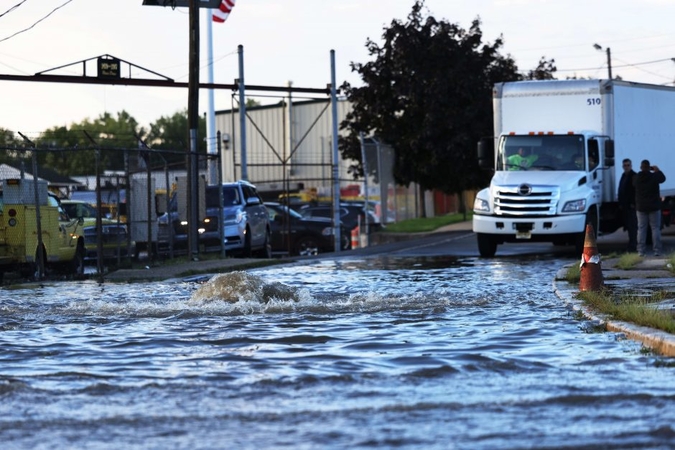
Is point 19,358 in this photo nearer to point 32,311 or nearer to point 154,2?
point 32,311

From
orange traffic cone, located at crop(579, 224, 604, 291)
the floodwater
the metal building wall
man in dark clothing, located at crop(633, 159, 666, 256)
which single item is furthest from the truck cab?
the metal building wall

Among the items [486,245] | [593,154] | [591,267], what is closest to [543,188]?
[593,154]

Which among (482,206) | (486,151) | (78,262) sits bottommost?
(78,262)

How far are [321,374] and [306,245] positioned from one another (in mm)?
26773

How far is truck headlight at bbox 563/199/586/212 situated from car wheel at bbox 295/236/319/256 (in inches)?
441

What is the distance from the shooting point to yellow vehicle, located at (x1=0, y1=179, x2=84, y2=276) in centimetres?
2181

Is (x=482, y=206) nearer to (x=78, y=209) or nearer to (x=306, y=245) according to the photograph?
(x=78, y=209)

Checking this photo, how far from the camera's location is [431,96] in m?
44.5

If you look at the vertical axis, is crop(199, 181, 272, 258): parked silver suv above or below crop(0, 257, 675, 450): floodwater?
above

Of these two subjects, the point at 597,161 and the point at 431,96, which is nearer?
the point at 597,161

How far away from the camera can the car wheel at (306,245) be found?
36.2m

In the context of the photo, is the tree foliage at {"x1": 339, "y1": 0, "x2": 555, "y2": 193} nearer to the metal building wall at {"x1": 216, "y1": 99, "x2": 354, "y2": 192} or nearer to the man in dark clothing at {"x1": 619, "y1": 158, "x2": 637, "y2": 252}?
the man in dark clothing at {"x1": 619, "y1": 158, "x2": 637, "y2": 252}

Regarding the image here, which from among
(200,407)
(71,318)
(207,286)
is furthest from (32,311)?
(200,407)

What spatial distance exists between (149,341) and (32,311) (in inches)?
164
